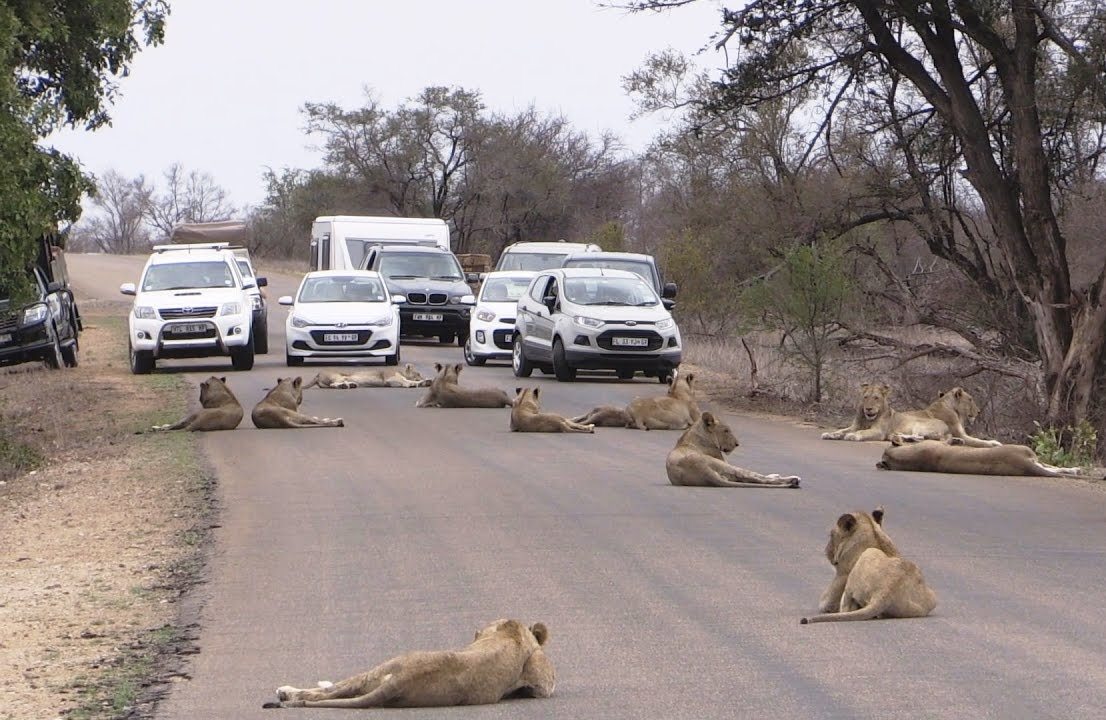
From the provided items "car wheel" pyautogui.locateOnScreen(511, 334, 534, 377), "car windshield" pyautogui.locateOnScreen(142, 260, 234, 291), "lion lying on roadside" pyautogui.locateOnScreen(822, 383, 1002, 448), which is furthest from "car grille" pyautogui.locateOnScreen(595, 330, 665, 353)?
"car windshield" pyautogui.locateOnScreen(142, 260, 234, 291)

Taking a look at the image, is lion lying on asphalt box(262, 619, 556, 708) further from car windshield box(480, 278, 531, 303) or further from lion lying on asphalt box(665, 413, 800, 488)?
car windshield box(480, 278, 531, 303)

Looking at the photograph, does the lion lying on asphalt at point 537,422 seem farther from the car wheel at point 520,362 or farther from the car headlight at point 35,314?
the car headlight at point 35,314

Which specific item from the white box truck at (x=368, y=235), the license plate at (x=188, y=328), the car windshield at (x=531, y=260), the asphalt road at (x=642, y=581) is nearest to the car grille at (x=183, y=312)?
the license plate at (x=188, y=328)

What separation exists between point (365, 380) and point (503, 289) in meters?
6.26

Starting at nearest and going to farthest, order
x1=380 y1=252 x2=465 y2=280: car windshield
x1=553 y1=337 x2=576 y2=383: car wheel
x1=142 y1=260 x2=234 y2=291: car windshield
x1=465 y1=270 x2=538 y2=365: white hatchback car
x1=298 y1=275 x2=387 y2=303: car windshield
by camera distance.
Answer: x1=553 y1=337 x2=576 y2=383: car wheel
x1=142 y1=260 x2=234 y2=291: car windshield
x1=298 y1=275 x2=387 y2=303: car windshield
x1=465 y1=270 x2=538 y2=365: white hatchback car
x1=380 y1=252 x2=465 y2=280: car windshield

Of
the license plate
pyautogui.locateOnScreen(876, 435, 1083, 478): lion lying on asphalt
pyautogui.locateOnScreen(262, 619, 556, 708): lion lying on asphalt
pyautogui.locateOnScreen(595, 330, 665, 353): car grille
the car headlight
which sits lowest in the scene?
pyautogui.locateOnScreen(876, 435, 1083, 478): lion lying on asphalt

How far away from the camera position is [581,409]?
2131 cm

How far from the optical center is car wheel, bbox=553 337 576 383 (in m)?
25.6

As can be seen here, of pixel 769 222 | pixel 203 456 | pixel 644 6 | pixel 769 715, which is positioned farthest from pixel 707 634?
pixel 769 222

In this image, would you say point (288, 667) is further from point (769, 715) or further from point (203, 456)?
point (203, 456)

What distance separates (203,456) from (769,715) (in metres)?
10.8

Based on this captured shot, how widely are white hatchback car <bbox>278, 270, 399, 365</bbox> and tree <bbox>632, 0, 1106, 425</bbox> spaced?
7315mm

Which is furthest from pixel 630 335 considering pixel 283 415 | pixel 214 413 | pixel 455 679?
pixel 455 679

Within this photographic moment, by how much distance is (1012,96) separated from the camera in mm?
21094
